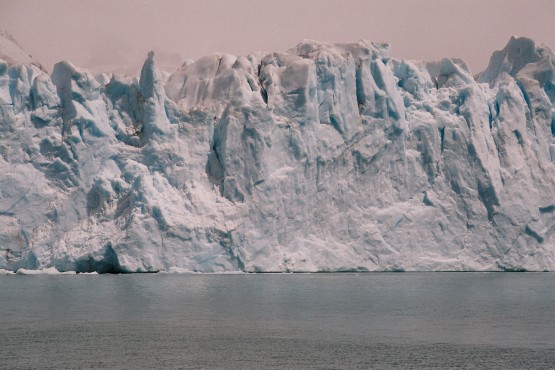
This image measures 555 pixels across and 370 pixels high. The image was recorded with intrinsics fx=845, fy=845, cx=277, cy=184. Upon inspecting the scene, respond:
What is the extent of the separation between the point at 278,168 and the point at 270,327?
87.3 ft

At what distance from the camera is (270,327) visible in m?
26.9

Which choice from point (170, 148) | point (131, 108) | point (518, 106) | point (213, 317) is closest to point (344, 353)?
point (213, 317)

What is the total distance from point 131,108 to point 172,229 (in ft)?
32.3

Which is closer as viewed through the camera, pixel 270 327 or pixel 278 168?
pixel 270 327

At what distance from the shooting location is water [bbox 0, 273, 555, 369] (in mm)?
21312

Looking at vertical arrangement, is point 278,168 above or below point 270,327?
below

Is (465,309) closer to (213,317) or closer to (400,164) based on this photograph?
(213,317)

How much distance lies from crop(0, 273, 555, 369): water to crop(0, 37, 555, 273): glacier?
24.6 feet

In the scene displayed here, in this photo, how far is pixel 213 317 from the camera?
29469 millimetres

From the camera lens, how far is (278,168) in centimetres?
5294

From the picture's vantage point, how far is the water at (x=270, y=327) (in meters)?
21.3

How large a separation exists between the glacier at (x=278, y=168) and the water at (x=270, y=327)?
7.49m

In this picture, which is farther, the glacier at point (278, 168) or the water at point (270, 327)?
the glacier at point (278, 168)

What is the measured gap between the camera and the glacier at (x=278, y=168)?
49.9 metres
